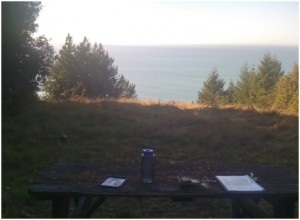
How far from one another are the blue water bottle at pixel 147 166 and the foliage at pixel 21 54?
8176mm

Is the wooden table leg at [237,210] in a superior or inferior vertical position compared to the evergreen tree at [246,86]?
superior

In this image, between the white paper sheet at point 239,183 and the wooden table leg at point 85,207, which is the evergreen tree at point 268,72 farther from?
the wooden table leg at point 85,207

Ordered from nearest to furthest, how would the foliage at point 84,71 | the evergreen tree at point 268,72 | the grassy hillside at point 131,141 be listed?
the grassy hillside at point 131,141
the foliage at point 84,71
the evergreen tree at point 268,72

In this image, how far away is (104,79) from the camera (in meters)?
32.6

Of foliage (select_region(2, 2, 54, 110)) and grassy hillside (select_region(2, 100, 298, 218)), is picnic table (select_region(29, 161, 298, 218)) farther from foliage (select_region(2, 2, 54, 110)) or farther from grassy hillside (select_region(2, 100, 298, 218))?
foliage (select_region(2, 2, 54, 110))

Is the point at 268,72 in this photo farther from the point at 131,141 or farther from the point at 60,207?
the point at 60,207

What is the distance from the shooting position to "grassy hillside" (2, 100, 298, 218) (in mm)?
4973

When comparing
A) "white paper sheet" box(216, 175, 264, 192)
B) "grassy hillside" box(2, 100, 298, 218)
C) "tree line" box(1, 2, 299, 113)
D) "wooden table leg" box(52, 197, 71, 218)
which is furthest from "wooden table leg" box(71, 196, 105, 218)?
"tree line" box(1, 2, 299, 113)

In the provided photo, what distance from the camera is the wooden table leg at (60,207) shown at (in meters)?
3.00

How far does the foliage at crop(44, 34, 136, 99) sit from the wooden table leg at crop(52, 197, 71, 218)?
27041 millimetres

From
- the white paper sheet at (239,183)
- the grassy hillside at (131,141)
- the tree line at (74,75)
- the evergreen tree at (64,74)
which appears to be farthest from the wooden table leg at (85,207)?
the evergreen tree at (64,74)

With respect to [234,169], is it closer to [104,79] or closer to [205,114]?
[205,114]

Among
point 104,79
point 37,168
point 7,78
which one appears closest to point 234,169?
point 37,168

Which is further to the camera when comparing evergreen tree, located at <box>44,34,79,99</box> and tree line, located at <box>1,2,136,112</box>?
evergreen tree, located at <box>44,34,79,99</box>
